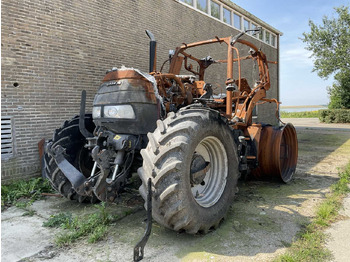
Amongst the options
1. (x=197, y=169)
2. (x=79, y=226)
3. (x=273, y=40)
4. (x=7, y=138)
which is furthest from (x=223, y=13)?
(x=79, y=226)

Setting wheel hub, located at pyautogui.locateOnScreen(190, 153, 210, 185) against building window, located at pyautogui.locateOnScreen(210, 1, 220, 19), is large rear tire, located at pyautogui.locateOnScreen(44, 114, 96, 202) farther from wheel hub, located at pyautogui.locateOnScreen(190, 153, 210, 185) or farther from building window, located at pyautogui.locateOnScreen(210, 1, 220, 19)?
building window, located at pyautogui.locateOnScreen(210, 1, 220, 19)

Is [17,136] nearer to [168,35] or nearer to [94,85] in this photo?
[94,85]

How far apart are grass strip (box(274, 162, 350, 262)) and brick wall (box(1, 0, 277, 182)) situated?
4.94 m

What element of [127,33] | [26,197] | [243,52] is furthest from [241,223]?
[243,52]

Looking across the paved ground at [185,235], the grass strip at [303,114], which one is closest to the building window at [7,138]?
the paved ground at [185,235]

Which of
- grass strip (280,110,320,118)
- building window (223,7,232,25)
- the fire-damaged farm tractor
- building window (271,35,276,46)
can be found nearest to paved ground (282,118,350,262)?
the fire-damaged farm tractor

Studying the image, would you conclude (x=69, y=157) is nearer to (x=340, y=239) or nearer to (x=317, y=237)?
(x=317, y=237)

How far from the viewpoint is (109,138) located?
3.45 meters

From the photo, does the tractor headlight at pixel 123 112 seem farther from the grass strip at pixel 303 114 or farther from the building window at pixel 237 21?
the grass strip at pixel 303 114

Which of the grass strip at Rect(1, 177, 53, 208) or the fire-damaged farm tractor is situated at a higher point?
the fire-damaged farm tractor

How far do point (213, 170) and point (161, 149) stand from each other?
3.49 feet

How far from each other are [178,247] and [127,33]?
628cm

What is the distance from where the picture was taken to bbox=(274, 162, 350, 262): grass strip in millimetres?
2625

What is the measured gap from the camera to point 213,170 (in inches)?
138
